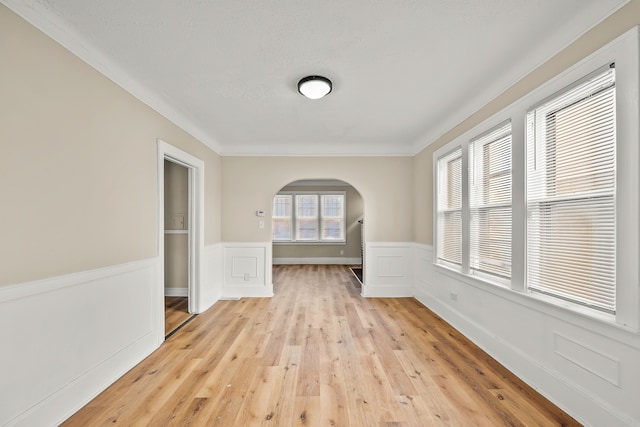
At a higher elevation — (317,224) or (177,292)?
(317,224)

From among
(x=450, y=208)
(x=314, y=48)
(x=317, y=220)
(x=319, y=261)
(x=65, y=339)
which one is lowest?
(x=319, y=261)

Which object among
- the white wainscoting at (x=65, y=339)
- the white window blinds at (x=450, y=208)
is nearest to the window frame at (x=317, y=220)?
the white window blinds at (x=450, y=208)

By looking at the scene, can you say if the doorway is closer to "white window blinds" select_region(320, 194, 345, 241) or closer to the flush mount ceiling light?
the flush mount ceiling light

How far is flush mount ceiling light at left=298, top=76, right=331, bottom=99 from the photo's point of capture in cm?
250

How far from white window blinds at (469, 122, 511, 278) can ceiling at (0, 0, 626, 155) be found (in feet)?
1.52

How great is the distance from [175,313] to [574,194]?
449 cm

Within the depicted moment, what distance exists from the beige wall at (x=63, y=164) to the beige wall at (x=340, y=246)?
5878 millimetres

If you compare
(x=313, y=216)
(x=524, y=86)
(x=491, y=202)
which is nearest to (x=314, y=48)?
(x=524, y=86)

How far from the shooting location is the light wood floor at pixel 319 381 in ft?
6.16

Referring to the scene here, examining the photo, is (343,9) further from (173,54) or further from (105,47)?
(105,47)

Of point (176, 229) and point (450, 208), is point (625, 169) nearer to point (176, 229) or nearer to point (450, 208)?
point (450, 208)

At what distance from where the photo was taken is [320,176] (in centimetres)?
501

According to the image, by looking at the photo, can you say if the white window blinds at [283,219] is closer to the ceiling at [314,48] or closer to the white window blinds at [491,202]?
the ceiling at [314,48]

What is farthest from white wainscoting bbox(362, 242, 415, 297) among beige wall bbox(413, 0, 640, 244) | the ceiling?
the ceiling
